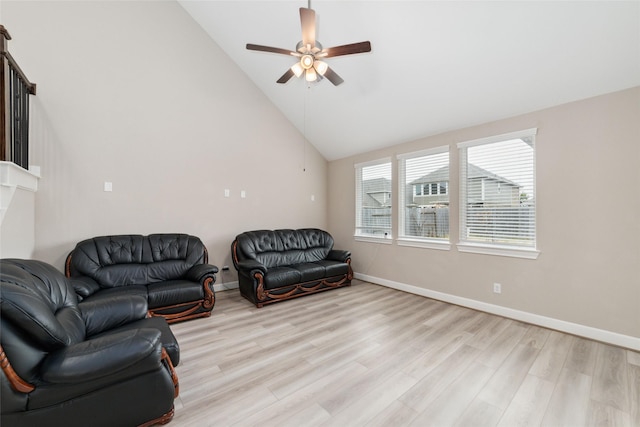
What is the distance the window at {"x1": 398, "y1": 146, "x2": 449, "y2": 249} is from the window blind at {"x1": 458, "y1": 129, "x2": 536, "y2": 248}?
0.97ft

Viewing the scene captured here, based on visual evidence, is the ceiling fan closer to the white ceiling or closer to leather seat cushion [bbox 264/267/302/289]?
the white ceiling

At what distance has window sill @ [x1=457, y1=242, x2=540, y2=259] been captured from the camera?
3.23m

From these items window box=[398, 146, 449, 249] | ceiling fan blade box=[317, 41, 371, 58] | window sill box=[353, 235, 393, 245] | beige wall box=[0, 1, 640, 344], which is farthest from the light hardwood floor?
ceiling fan blade box=[317, 41, 371, 58]

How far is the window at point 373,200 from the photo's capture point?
500 centimetres

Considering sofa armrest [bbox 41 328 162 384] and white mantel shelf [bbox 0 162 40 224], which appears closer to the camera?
sofa armrest [bbox 41 328 162 384]

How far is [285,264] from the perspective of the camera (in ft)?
15.4

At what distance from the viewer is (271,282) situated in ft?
12.6

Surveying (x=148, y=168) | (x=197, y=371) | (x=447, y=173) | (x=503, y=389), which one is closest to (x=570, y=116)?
(x=447, y=173)

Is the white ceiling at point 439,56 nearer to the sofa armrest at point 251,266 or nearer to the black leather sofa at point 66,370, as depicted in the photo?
the sofa armrest at point 251,266

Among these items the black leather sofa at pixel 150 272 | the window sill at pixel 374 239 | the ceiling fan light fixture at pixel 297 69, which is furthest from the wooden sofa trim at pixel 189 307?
the window sill at pixel 374 239

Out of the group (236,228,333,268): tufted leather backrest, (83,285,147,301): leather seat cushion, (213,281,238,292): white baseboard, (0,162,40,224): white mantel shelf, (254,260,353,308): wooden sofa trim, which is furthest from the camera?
(213,281,238,292): white baseboard

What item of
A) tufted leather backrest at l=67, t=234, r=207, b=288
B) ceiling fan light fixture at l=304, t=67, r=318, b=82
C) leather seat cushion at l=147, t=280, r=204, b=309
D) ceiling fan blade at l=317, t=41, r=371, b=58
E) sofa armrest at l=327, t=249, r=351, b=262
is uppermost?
ceiling fan blade at l=317, t=41, r=371, b=58

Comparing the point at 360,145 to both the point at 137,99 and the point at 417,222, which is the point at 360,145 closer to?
the point at 417,222

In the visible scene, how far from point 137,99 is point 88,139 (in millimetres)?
883
